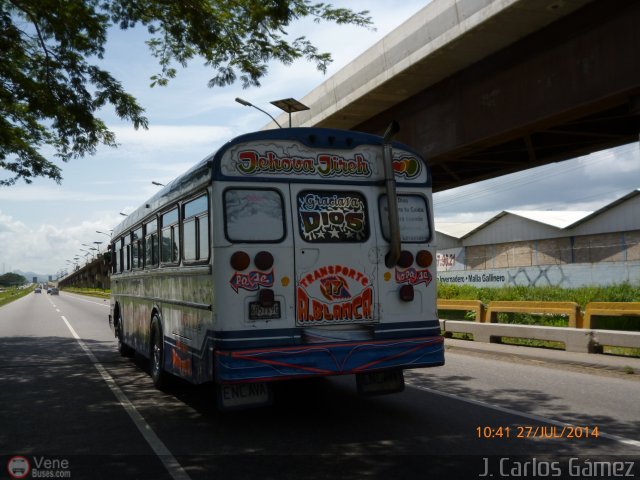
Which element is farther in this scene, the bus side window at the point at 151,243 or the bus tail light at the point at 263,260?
the bus side window at the point at 151,243

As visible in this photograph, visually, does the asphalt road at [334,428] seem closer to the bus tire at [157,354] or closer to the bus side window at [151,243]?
the bus tire at [157,354]

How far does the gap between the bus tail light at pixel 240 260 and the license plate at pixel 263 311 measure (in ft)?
1.26

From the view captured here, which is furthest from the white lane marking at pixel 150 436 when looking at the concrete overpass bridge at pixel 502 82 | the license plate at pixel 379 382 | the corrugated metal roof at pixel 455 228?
the corrugated metal roof at pixel 455 228

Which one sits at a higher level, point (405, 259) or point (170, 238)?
point (170, 238)

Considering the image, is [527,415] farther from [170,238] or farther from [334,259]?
[170,238]

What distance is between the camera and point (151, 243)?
31.7 ft

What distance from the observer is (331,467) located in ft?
17.1

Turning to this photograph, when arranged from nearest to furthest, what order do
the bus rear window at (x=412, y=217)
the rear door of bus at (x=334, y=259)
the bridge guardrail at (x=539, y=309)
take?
the rear door of bus at (x=334, y=259) < the bus rear window at (x=412, y=217) < the bridge guardrail at (x=539, y=309)

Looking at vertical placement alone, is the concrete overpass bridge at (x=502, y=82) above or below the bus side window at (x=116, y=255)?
above

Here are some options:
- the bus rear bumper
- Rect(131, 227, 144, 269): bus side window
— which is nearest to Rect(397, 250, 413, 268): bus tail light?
the bus rear bumper

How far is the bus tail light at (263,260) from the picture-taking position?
249 inches

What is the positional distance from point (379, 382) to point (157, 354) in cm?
376

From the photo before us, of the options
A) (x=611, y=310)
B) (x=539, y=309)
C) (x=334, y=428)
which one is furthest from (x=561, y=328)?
(x=334, y=428)

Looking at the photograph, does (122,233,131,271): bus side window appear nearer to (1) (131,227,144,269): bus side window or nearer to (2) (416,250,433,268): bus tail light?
(1) (131,227,144,269): bus side window
